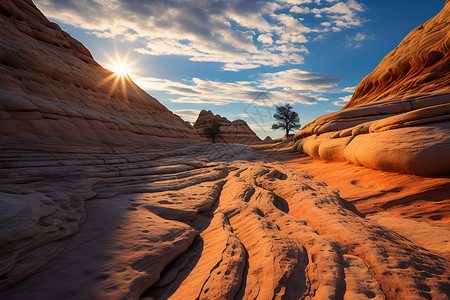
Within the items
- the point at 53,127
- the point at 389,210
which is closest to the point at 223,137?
the point at 53,127

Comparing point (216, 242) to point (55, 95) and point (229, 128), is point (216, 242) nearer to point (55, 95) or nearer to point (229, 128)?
point (55, 95)

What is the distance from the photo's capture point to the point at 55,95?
10.4 meters

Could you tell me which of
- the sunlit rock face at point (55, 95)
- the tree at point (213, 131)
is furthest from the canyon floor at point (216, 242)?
the tree at point (213, 131)

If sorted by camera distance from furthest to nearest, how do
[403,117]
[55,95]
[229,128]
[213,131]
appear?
[229,128] < [213,131] < [55,95] < [403,117]

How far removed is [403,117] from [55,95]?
1621cm

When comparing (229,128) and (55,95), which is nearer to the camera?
(55,95)

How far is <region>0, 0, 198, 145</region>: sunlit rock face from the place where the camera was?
7.71 metres

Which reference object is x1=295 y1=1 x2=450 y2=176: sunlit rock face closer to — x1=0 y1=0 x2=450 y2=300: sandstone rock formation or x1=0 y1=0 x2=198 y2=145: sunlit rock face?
x1=0 y1=0 x2=450 y2=300: sandstone rock formation

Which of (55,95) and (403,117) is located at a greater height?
(55,95)

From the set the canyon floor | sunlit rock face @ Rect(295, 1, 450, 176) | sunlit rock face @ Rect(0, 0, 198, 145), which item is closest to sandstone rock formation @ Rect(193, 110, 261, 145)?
sunlit rock face @ Rect(295, 1, 450, 176)

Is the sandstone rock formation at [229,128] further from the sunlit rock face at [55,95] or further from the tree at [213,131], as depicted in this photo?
the sunlit rock face at [55,95]

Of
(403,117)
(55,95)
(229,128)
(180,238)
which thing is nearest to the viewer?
(180,238)

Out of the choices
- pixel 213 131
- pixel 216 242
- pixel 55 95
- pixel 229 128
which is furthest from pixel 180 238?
pixel 229 128

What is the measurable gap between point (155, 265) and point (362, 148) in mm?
8275
